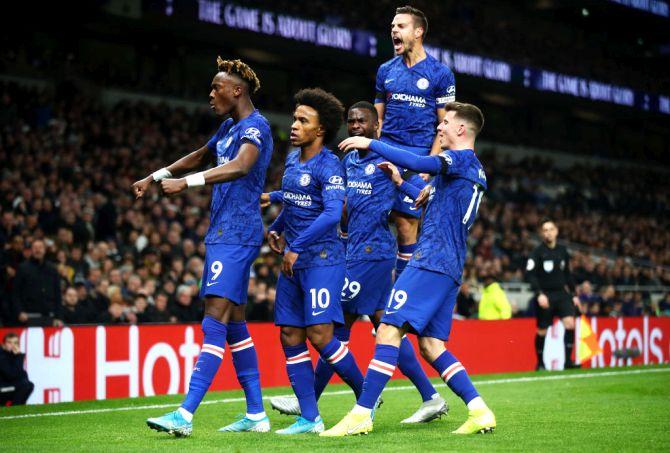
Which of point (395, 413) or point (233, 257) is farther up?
point (233, 257)

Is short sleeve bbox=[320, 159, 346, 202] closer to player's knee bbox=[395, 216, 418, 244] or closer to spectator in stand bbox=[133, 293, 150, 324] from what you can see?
player's knee bbox=[395, 216, 418, 244]

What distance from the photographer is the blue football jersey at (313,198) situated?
7.15 meters

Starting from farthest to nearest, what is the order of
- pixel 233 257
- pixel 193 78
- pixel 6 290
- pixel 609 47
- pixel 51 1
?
pixel 609 47, pixel 193 78, pixel 51 1, pixel 6 290, pixel 233 257

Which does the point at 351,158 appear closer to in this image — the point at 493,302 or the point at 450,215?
the point at 450,215

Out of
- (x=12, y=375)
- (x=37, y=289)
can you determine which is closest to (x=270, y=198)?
(x=12, y=375)

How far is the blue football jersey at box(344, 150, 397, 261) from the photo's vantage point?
8.11 m

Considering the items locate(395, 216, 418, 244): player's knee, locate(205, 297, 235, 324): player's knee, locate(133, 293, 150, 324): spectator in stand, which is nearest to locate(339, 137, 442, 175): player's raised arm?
locate(205, 297, 235, 324): player's knee

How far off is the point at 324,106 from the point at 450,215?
1251 millimetres

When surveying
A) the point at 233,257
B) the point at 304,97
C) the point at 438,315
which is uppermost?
the point at 304,97

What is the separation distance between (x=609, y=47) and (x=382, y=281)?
38.0m

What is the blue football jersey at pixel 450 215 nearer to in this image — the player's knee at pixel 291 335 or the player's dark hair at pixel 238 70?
the player's knee at pixel 291 335

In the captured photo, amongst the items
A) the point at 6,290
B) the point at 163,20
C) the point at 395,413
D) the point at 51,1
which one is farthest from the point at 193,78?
the point at 395,413

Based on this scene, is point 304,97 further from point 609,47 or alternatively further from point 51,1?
point 609,47

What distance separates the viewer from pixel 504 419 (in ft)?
26.8
